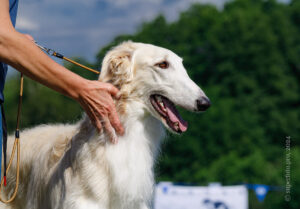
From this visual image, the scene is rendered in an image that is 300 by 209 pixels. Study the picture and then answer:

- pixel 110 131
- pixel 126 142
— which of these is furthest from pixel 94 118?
pixel 126 142

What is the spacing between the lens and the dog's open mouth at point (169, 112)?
3156mm

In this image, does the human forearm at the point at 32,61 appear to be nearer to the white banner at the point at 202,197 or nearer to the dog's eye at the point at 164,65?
the dog's eye at the point at 164,65

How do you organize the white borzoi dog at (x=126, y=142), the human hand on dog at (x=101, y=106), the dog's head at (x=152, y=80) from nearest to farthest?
the human hand on dog at (x=101, y=106)
the white borzoi dog at (x=126, y=142)
the dog's head at (x=152, y=80)

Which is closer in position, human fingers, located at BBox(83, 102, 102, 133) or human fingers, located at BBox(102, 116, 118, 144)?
human fingers, located at BBox(83, 102, 102, 133)

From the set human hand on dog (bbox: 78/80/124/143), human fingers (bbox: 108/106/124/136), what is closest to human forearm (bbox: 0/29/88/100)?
human hand on dog (bbox: 78/80/124/143)

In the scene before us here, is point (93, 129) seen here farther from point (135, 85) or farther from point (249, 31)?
point (249, 31)

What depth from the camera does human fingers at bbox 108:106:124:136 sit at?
2.94m

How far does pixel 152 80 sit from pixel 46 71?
Answer: 1049mm

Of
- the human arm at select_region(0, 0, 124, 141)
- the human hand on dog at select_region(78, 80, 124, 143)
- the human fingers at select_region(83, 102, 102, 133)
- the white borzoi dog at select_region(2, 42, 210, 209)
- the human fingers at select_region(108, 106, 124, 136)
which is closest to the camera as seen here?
the human arm at select_region(0, 0, 124, 141)

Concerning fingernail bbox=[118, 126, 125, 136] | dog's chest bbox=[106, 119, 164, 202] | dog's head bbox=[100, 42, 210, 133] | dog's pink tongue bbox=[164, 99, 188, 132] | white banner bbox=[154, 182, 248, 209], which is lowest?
dog's chest bbox=[106, 119, 164, 202]

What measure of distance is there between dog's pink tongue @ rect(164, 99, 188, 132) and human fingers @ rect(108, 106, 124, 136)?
0.34 metres

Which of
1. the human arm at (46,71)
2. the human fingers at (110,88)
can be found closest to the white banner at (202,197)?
the human fingers at (110,88)

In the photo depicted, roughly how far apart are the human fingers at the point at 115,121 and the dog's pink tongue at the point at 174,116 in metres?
0.34

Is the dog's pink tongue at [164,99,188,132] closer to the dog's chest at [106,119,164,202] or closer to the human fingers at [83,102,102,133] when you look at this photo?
the dog's chest at [106,119,164,202]
